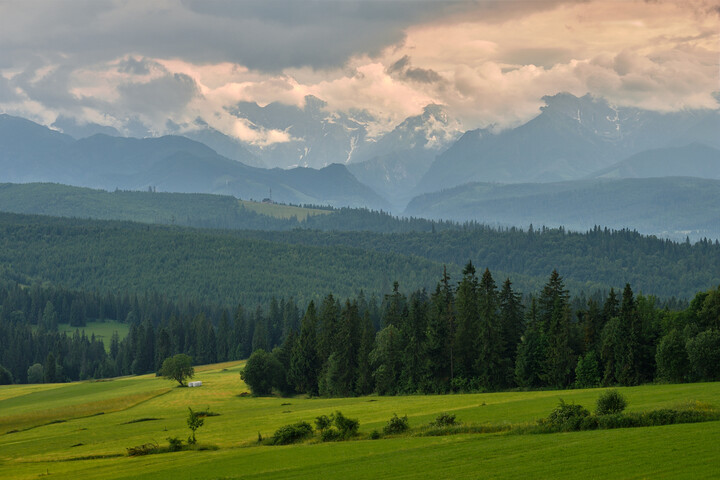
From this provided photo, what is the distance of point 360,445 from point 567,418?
54.9ft

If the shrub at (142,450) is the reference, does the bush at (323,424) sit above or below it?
above

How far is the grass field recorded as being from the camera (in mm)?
46969

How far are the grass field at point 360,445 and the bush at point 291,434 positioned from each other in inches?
111

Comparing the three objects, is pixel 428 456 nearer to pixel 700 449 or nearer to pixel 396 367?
pixel 700 449

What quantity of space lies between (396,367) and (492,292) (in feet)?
64.9

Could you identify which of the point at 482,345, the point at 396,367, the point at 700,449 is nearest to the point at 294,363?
the point at 396,367

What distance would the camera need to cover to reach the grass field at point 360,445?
47.0 m

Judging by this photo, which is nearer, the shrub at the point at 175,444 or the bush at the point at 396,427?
the bush at the point at 396,427

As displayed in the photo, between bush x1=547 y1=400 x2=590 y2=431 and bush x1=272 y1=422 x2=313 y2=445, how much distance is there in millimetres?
23826

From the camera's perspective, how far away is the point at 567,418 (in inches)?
2452

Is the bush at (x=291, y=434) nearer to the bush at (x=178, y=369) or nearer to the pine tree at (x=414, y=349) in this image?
the pine tree at (x=414, y=349)

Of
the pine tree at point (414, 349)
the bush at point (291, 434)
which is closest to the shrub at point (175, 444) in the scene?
the bush at point (291, 434)

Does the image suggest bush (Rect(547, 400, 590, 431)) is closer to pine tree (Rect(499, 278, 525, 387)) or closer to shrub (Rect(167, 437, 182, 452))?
shrub (Rect(167, 437, 182, 452))

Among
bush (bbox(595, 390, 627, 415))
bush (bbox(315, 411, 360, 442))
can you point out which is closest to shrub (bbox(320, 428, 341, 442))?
bush (bbox(315, 411, 360, 442))
